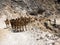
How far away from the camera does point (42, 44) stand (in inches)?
356

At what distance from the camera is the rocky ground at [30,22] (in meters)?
9.84

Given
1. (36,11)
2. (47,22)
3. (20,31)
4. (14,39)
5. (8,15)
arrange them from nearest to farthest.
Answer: (14,39), (20,31), (47,22), (8,15), (36,11)

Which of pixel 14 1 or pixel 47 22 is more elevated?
pixel 14 1

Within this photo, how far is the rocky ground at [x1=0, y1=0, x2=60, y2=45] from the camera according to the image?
9.84 m

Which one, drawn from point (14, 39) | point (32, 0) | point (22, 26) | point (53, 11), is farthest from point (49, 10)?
point (14, 39)

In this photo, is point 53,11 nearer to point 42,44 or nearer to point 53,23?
point 53,23

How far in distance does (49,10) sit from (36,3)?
1.38 metres

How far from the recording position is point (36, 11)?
1773 centimetres

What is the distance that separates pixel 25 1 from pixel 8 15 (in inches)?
120

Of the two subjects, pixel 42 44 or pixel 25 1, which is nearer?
pixel 42 44

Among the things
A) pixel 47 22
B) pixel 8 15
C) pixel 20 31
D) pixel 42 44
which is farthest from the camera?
pixel 8 15

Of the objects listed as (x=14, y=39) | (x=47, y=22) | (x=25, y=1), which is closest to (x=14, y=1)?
(x=25, y=1)

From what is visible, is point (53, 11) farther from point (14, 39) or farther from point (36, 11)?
point (14, 39)

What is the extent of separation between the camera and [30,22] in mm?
13375
